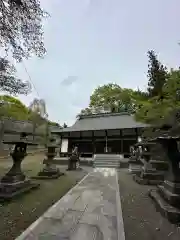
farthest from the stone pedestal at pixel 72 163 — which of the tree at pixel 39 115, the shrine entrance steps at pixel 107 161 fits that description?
the tree at pixel 39 115

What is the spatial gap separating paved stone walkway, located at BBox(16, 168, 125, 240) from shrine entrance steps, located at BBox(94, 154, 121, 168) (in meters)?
10.6

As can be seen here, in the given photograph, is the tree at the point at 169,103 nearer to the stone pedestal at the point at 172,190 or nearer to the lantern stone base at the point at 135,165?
the stone pedestal at the point at 172,190

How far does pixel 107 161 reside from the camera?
16.9 metres

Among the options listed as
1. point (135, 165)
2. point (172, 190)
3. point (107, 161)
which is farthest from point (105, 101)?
point (172, 190)

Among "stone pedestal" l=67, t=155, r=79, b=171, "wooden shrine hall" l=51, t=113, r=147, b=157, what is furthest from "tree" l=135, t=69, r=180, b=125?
"wooden shrine hall" l=51, t=113, r=147, b=157

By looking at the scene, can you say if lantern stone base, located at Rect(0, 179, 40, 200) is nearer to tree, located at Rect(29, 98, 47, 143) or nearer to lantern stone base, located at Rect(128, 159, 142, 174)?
lantern stone base, located at Rect(128, 159, 142, 174)

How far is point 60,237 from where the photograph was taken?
3029 mm

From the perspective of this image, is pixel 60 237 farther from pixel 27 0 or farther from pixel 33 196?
pixel 27 0

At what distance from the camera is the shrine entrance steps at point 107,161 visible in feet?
52.3

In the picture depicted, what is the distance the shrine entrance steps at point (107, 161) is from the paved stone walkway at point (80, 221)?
1056 cm

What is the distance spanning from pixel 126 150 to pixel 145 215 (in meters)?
15.5

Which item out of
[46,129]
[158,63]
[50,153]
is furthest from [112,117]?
[50,153]

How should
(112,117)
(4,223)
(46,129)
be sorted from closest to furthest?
(4,223) < (112,117) < (46,129)

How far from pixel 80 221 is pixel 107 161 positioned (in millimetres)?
13425
